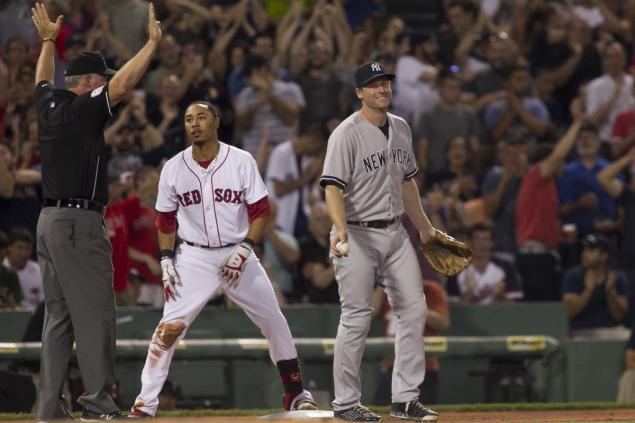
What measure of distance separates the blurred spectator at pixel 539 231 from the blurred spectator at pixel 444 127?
1054 millimetres

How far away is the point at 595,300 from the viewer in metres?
12.2

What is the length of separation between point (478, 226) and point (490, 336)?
108 cm

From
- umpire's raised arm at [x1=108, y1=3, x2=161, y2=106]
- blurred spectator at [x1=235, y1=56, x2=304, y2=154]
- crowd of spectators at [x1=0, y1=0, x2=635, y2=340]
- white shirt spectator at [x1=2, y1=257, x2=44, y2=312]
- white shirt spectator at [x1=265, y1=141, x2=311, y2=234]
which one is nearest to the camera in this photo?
umpire's raised arm at [x1=108, y1=3, x2=161, y2=106]

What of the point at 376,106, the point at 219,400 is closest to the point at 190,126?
the point at 376,106

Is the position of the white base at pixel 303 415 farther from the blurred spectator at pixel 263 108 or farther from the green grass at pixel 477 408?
the blurred spectator at pixel 263 108

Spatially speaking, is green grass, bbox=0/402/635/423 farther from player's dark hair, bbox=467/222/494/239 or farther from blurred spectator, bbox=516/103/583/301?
blurred spectator, bbox=516/103/583/301

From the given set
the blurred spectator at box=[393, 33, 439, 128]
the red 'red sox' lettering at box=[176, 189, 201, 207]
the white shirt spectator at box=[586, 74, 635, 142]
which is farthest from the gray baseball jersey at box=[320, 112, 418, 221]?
the white shirt spectator at box=[586, 74, 635, 142]

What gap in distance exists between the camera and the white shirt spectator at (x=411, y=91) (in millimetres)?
14312

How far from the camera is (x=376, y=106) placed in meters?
7.88

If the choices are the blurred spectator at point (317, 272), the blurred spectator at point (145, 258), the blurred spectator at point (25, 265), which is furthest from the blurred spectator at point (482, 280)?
the blurred spectator at point (25, 265)

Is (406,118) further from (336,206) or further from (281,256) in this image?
(336,206)

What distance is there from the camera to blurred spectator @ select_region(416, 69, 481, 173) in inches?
543

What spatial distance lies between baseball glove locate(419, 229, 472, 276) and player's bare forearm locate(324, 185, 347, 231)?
2.91 feet

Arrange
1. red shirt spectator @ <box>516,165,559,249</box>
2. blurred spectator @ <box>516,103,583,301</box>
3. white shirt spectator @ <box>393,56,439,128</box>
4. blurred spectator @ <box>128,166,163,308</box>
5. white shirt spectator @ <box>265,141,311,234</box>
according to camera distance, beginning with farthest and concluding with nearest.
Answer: white shirt spectator @ <box>393,56,439,128</box> → white shirt spectator @ <box>265,141,311,234</box> → red shirt spectator @ <box>516,165,559,249</box> → blurred spectator @ <box>516,103,583,301</box> → blurred spectator @ <box>128,166,163,308</box>
